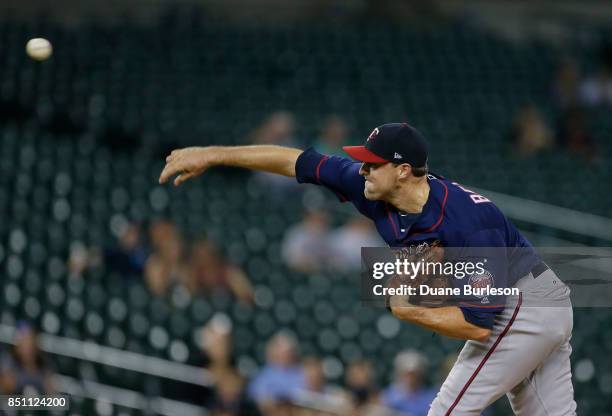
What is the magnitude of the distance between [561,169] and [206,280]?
4.75m

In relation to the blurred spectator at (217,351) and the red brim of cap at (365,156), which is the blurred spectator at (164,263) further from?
the red brim of cap at (365,156)

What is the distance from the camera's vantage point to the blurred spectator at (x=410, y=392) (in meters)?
6.80

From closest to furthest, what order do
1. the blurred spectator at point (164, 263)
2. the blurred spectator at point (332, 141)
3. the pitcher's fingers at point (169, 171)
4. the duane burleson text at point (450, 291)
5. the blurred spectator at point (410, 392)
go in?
1. the duane burleson text at point (450, 291)
2. the pitcher's fingers at point (169, 171)
3. the blurred spectator at point (410, 392)
4. the blurred spectator at point (164, 263)
5. the blurred spectator at point (332, 141)

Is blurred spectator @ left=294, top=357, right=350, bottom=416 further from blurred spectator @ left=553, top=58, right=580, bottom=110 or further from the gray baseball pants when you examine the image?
blurred spectator @ left=553, top=58, right=580, bottom=110

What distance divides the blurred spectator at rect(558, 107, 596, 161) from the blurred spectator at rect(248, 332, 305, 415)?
5627mm

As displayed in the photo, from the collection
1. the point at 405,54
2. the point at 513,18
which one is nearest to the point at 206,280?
the point at 405,54

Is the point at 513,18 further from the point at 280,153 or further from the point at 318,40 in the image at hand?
the point at 280,153

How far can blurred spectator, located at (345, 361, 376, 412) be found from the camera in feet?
22.9

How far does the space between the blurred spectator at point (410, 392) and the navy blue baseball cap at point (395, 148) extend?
345 centimetres

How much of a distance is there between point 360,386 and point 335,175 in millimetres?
3471

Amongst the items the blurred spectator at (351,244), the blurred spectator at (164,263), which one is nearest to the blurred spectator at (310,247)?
the blurred spectator at (351,244)

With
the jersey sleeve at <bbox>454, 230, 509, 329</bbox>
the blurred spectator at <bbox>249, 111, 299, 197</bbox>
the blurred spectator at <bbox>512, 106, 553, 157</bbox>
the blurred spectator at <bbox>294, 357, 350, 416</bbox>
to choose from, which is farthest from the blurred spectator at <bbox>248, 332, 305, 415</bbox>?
the blurred spectator at <bbox>512, 106, 553, 157</bbox>

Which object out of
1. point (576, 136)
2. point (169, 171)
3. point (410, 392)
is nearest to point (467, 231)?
point (169, 171)

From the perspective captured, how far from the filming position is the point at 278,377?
23.7 feet
